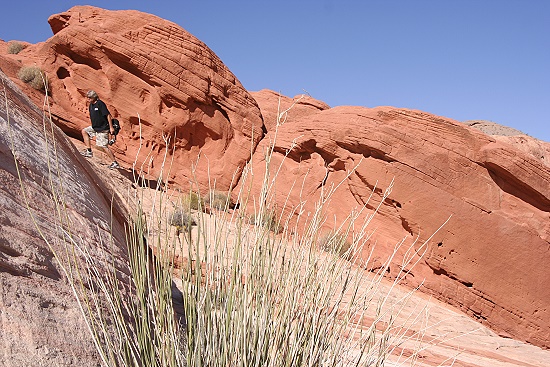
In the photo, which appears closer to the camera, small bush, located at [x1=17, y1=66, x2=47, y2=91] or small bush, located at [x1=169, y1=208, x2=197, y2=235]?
small bush, located at [x1=169, y1=208, x2=197, y2=235]

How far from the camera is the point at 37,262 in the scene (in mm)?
1673

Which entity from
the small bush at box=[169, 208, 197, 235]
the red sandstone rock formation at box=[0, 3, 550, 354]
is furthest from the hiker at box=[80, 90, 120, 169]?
the small bush at box=[169, 208, 197, 235]

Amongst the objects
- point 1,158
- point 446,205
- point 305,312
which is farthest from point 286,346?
point 446,205

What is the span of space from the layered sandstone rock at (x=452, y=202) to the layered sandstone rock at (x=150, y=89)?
6.68 ft

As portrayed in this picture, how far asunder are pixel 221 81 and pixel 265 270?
39.5ft

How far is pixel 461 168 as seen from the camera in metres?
11.6

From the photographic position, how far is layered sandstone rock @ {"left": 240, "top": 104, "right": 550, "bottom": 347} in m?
11.0

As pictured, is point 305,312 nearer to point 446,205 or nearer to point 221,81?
point 446,205

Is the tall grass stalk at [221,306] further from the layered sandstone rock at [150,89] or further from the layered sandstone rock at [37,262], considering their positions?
the layered sandstone rock at [150,89]

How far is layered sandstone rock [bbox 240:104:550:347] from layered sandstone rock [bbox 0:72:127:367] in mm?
8738

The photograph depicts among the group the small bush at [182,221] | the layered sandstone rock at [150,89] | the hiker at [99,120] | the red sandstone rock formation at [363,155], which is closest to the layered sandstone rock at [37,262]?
the small bush at [182,221]

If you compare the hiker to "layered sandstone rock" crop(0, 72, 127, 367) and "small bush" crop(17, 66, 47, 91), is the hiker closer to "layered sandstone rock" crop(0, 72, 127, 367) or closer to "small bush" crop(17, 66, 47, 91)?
"small bush" crop(17, 66, 47, 91)

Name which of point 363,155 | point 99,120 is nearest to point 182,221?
point 99,120

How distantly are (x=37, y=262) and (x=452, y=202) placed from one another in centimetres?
1077
